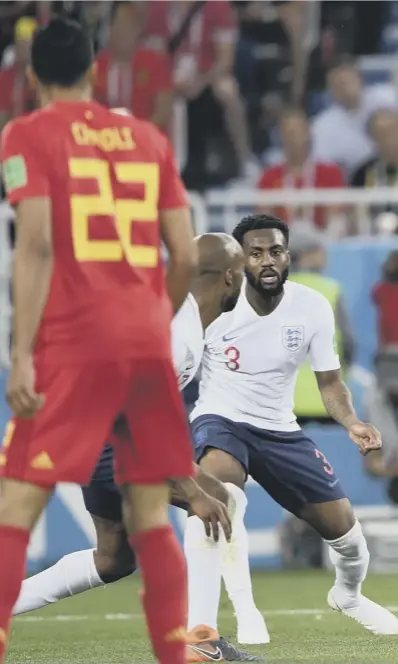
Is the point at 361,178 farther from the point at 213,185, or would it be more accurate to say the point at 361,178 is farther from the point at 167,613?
the point at 167,613

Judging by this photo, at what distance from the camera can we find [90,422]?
4805mm

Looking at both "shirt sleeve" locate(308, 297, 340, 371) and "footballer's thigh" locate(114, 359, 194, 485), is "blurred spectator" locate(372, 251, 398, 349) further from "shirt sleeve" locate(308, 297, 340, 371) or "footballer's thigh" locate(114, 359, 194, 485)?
"footballer's thigh" locate(114, 359, 194, 485)

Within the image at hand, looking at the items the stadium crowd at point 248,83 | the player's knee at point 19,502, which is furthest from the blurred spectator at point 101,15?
the player's knee at point 19,502

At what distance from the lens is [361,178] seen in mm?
13492

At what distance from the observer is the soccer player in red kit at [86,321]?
15.6 feet

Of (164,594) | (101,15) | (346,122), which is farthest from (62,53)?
(101,15)

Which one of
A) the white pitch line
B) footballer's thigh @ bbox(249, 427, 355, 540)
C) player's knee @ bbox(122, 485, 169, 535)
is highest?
player's knee @ bbox(122, 485, 169, 535)

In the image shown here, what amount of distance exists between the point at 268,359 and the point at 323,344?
26 cm

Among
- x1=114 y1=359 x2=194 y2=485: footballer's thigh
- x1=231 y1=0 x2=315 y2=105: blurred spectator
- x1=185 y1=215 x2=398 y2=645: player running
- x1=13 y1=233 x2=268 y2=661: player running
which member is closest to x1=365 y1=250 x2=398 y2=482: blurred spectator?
x1=231 y1=0 x2=315 y2=105: blurred spectator

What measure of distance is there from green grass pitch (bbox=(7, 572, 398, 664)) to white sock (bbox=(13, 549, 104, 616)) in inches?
9.2

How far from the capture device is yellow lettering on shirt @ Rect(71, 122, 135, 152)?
485cm

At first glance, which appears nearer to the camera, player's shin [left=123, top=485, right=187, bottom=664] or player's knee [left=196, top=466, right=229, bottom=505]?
player's shin [left=123, top=485, right=187, bottom=664]

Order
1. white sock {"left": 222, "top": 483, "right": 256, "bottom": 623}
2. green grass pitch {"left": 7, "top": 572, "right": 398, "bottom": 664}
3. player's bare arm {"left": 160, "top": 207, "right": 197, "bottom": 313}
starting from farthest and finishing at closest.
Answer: white sock {"left": 222, "top": 483, "right": 256, "bottom": 623} → green grass pitch {"left": 7, "top": 572, "right": 398, "bottom": 664} → player's bare arm {"left": 160, "top": 207, "right": 197, "bottom": 313}

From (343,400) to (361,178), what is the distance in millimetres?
6524
